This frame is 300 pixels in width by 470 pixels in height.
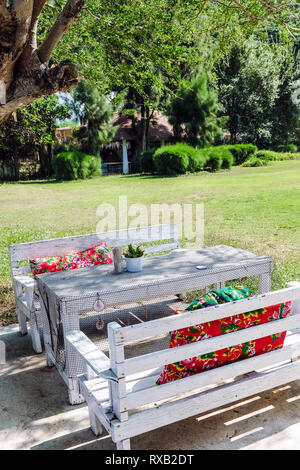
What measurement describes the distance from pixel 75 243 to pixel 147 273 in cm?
124

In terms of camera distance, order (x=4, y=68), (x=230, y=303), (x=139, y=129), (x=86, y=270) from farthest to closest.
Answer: (x=139, y=129) → (x=86, y=270) → (x=4, y=68) → (x=230, y=303)

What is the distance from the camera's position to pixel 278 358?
310 cm

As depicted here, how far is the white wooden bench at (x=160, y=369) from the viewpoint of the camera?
249cm

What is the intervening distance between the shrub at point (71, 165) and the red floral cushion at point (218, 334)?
26518 millimetres

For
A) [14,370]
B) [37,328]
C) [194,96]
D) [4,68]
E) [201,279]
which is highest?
[194,96]

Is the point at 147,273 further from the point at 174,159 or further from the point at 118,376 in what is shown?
the point at 174,159

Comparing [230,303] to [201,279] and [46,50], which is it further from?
[46,50]

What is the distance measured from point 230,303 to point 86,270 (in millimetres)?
2097

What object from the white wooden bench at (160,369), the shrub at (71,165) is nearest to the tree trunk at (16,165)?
the shrub at (71,165)

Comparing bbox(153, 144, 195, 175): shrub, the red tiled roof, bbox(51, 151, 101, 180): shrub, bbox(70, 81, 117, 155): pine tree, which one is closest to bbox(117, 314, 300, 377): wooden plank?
bbox(153, 144, 195, 175): shrub

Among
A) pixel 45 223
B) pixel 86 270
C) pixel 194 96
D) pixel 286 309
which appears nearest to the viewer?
pixel 286 309

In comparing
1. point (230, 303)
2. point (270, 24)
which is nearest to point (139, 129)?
point (270, 24)

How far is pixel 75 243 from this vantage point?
16.5 ft

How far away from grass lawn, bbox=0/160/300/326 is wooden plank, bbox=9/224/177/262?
3.94 ft
